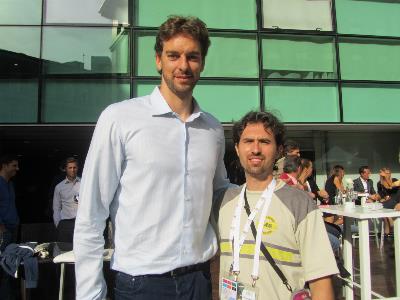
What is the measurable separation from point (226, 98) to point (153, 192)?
789cm

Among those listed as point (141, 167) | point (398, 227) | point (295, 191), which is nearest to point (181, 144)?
point (141, 167)

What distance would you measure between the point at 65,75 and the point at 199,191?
316 inches

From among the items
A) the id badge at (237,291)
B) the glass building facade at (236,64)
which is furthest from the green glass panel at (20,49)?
the id badge at (237,291)

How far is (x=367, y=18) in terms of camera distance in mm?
10344

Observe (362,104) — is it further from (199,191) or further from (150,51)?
(199,191)

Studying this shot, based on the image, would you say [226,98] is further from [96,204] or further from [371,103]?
[96,204]

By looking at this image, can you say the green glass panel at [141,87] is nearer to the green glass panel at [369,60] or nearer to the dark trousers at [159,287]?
the green glass panel at [369,60]

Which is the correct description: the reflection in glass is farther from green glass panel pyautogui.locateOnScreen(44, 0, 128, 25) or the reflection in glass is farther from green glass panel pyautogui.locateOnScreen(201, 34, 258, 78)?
green glass panel pyautogui.locateOnScreen(44, 0, 128, 25)

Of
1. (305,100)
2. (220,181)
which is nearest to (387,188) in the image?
(305,100)

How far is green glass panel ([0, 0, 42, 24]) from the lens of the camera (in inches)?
356

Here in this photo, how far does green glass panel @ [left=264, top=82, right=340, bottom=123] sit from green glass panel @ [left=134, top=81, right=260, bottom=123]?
0.45 metres

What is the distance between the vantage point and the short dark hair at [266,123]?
208 centimetres

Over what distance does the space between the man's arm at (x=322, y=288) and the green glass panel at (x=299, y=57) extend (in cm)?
830

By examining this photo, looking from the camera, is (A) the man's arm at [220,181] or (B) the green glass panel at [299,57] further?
(B) the green glass panel at [299,57]
